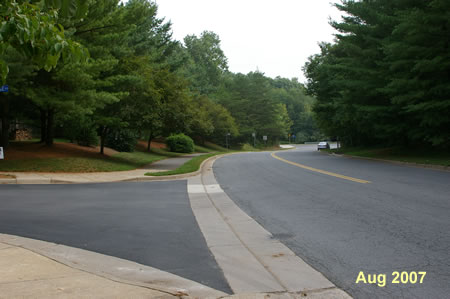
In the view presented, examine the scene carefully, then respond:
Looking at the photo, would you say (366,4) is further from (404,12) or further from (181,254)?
(181,254)

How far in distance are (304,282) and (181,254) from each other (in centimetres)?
174

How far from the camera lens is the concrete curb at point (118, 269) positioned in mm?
3718

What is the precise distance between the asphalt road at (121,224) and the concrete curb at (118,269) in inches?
7.3

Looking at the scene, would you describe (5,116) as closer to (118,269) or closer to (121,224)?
(121,224)

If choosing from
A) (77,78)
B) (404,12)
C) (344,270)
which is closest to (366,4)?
(404,12)

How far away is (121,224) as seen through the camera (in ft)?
22.6

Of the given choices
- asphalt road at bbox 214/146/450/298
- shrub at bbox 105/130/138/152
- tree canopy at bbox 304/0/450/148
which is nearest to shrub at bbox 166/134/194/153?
shrub at bbox 105/130/138/152

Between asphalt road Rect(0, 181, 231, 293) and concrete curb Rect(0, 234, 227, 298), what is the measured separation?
0.19 meters

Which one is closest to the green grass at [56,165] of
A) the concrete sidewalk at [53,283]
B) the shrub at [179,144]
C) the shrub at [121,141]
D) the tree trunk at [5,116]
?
the tree trunk at [5,116]

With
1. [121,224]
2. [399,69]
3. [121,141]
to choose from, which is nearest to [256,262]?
[121,224]

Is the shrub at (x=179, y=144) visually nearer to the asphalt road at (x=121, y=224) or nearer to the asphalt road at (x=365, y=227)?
the asphalt road at (x=121, y=224)

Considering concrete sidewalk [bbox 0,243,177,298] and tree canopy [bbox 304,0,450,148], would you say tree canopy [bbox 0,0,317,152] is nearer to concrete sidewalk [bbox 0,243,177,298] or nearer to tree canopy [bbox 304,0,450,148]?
concrete sidewalk [bbox 0,243,177,298]

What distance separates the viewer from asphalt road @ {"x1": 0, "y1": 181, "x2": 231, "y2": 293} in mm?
4828

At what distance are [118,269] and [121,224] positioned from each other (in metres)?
2.60
